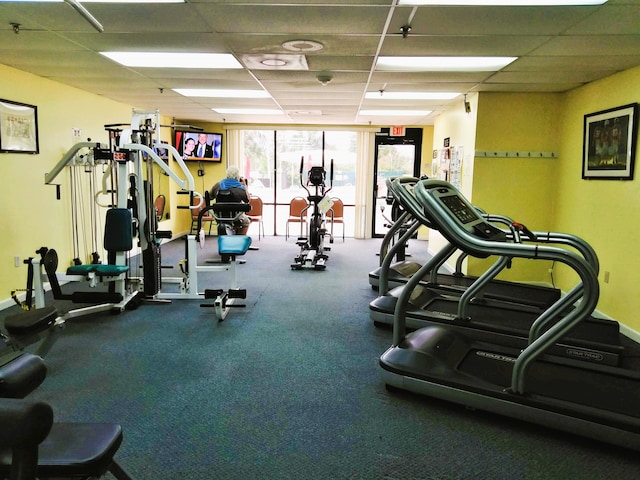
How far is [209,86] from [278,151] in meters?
4.20

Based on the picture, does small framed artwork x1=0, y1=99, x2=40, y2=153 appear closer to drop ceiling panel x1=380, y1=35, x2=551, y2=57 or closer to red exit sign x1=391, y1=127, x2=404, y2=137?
drop ceiling panel x1=380, y1=35, x2=551, y2=57

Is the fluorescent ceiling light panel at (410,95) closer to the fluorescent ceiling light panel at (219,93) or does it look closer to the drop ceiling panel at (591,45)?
the fluorescent ceiling light panel at (219,93)

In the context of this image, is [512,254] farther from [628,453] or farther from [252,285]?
[252,285]

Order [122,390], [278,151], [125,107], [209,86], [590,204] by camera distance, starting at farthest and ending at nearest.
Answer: [278,151], [125,107], [209,86], [590,204], [122,390]

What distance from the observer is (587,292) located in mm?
2256

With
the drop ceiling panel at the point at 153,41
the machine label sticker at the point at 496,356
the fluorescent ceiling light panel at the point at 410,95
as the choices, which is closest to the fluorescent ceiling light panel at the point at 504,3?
the drop ceiling panel at the point at 153,41

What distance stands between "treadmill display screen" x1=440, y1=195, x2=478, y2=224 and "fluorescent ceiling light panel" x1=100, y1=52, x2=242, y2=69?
2.32 meters

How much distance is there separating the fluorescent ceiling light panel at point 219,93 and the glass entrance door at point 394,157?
390 centimetres

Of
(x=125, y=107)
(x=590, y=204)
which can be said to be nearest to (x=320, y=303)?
(x=590, y=204)

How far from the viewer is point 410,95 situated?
5.70 m

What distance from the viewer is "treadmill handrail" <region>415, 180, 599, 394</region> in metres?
2.25

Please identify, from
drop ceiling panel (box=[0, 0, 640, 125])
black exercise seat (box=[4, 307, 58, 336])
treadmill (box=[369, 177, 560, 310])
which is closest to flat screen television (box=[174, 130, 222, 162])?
drop ceiling panel (box=[0, 0, 640, 125])

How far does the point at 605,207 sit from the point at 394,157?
209 inches

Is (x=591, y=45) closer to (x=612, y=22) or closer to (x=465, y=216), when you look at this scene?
(x=612, y=22)
